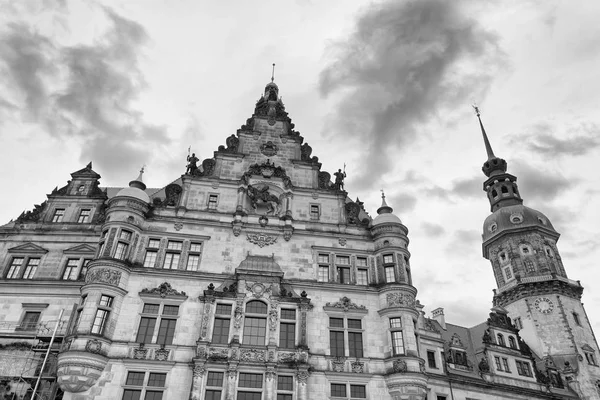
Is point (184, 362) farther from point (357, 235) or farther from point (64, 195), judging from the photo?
point (64, 195)

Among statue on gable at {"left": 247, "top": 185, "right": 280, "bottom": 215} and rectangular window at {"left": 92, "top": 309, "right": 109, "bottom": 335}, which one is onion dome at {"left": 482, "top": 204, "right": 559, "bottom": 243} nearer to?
statue on gable at {"left": 247, "top": 185, "right": 280, "bottom": 215}

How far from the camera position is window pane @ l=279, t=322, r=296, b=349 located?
2622 cm

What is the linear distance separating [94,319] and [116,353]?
2209 millimetres

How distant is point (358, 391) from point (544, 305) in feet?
92.9

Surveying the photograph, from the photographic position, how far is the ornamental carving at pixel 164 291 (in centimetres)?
2675

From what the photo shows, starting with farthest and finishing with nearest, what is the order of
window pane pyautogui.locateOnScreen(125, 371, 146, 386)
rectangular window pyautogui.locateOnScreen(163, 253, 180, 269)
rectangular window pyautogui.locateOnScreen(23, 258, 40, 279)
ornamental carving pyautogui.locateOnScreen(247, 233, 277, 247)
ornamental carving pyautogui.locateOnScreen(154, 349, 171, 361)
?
ornamental carving pyautogui.locateOnScreen(247, 233, 277, 247) → rectangular window pyautogui.locateOnScreen(23, 258, 40, 279) → rectangular window pyautogui.locateOnScreen(163, 253, 180, 269) → ornamental carving pyautogui.locateOnScreen(154, 349, 171, 361) → window pane pyautogui.locateOnScreen(125, 371, 146, 386)

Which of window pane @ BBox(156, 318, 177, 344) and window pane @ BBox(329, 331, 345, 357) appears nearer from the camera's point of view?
window pane @ BBox(156, 318, 177, 344)

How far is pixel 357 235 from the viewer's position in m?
31.4

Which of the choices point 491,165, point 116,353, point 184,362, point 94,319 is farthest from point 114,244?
point 491,165

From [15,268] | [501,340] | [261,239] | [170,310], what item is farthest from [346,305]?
[15,268]

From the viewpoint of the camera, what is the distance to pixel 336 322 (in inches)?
1098

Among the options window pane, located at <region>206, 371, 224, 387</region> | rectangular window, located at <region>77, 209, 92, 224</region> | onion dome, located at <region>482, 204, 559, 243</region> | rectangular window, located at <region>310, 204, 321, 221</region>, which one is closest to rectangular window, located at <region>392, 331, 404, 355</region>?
rectangular window, located at <region>310, 204, 321, 221</region>

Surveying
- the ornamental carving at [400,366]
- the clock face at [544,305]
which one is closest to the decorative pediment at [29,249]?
the ornamental carving at [400,366]

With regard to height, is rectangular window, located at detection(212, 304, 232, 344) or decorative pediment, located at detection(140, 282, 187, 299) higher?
decorative pediment, located at detection(140, 282, 187, 299)
